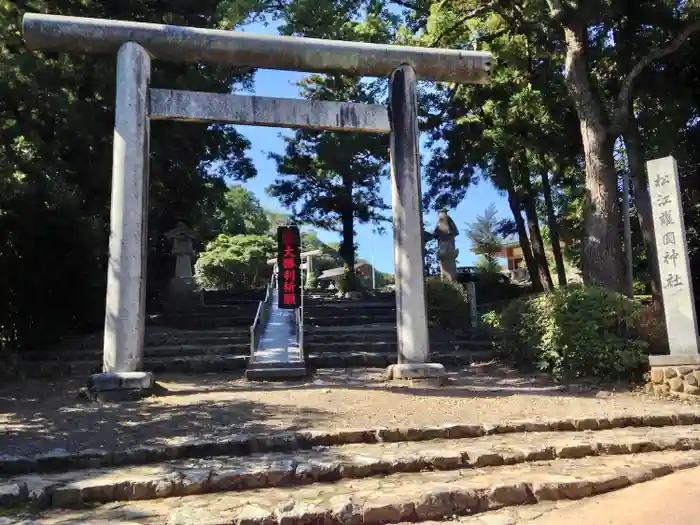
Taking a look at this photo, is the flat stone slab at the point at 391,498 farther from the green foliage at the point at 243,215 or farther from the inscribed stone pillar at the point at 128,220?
the green foliage at the point at 243,215

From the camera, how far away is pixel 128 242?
7.77 meters

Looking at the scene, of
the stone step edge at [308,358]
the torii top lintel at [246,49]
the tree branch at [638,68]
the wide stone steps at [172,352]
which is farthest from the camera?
Answer: the wide stone steps at [172,352]

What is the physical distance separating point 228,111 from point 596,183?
22.0 ft

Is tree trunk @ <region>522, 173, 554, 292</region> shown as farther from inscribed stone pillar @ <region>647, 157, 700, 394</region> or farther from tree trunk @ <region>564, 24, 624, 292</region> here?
inscribed stone pillar @ <region>647, 157, 700, 394</region>

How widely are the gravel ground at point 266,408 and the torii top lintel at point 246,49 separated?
4.96m

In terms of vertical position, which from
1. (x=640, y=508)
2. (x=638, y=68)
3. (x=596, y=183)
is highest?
(x=638, y=68)

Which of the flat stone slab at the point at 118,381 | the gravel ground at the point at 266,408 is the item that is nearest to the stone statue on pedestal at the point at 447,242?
the gravel ground at the point at 266,408

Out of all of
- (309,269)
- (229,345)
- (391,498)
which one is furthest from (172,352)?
(309,269)

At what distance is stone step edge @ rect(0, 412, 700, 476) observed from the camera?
4.56m

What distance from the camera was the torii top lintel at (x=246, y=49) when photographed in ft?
26.1

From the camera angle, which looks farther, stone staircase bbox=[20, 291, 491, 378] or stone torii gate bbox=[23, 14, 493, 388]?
stone staircase bbox=[20, 291, 491, 378]

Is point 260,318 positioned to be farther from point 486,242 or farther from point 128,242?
point 486,242

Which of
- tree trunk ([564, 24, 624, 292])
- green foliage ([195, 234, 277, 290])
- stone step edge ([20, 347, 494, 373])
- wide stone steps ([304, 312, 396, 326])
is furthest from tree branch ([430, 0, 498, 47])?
green foliage ([195, 234, 277, 290])

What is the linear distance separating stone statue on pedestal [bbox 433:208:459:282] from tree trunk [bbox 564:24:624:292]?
5402mm
